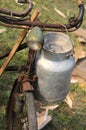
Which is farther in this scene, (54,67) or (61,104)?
(61,104)

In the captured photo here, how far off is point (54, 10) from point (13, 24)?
24.1 ft

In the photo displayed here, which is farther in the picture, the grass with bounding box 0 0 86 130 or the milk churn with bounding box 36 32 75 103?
the grass with bounding box 0 0 86 130

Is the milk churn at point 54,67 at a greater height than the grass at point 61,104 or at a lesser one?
greater

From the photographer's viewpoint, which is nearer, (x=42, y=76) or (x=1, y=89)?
(x=42, y=76)

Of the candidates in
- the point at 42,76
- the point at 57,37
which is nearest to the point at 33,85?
the point at 42,76

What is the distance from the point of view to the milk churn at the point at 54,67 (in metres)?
3.65

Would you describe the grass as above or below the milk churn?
below

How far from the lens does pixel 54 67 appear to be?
3.64 m

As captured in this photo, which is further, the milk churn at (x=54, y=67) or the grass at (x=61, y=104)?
the grass at (x=61, y=104)

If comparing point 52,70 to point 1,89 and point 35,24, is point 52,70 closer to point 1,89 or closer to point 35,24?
point 35,24

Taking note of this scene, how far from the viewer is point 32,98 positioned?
12.1ft

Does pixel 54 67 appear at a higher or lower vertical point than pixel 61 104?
higher

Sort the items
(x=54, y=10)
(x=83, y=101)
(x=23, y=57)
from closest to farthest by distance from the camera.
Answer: (x=83, y=101) < (x=23, y=57) < (x=54, y=10)

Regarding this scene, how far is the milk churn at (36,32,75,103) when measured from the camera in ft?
12.0
